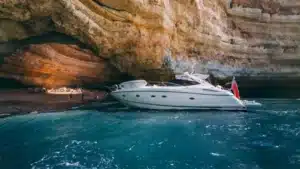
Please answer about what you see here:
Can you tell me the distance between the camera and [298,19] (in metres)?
23.5

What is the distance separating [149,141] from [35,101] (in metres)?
9.10

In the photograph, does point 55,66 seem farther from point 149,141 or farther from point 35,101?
point 149,141

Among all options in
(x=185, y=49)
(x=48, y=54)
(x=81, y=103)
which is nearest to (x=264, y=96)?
(x=185, y=49)

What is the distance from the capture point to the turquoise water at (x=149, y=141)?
873cm

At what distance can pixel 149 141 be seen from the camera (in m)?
11.0

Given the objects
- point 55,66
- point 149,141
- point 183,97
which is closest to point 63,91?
point 55,66

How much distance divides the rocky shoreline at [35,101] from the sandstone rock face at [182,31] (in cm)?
314

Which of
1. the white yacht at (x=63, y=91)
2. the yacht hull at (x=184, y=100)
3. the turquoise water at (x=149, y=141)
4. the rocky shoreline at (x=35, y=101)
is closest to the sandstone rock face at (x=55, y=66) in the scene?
the white yacht at (x=63, y=91)

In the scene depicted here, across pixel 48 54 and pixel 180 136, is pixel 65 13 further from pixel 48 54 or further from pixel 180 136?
pixel 180 136

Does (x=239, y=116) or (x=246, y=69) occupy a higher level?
(x=246, y=69)

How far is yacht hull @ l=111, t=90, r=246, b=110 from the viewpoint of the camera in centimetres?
1738

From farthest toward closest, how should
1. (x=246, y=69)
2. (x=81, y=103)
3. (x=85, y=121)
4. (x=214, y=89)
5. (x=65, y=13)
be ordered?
(x=246, y=69) < (x=81, y=103) < (x=214, y=89) < (x=65, y=13) < (x=85, y=121)

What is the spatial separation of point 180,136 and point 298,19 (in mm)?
17442

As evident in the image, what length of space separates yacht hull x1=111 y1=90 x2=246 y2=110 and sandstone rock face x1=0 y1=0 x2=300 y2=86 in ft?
10.1
